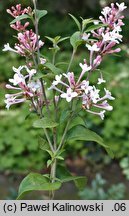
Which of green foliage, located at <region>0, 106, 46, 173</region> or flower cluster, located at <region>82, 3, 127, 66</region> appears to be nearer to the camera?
flower cluster, located at <region>82, 3, 127, 66</region>

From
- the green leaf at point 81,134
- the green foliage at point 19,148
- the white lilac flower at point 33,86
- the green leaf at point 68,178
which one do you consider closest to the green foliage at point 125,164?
the green foliage at point 19,148

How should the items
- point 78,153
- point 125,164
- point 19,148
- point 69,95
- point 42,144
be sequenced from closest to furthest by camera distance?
point 69,95 → point 42,144 → point 125,164 → point 19,148 → point 78,153

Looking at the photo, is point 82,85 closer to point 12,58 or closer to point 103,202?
point 103,202

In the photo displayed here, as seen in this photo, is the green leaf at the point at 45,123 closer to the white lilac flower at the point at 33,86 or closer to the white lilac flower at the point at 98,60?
the white lilac flower at the point at 33,86

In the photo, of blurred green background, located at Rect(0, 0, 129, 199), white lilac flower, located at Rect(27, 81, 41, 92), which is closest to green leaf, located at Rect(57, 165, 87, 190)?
white lilac flower, located at Rect(27, 81, 41, 92)

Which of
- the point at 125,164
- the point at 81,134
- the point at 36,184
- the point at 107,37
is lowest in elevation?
the point at 36,184

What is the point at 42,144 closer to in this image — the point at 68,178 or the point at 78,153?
the point at 68,178

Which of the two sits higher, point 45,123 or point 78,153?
point 78,153

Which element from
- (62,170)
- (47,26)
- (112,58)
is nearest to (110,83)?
(112,58)

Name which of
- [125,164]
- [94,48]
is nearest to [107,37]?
[94,48]

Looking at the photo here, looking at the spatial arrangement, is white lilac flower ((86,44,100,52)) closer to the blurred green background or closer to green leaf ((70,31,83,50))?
green leaf ((70,31,83,50))

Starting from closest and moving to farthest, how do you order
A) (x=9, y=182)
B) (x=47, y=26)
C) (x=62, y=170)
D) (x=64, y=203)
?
(x=64, y=203), (x=62, y=170), (x=9, y=182), (x=47, y=26)
